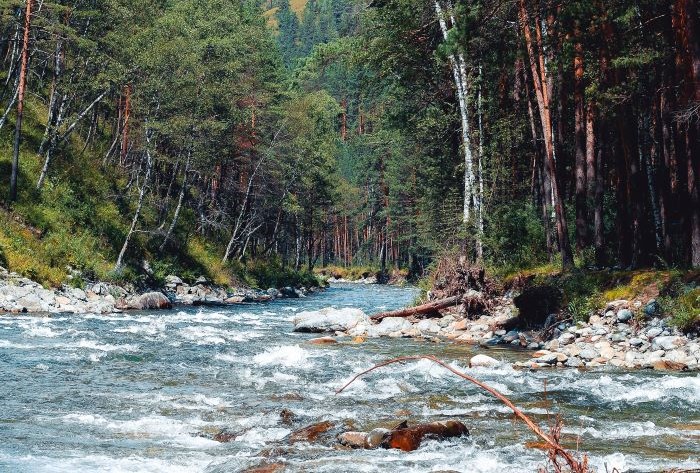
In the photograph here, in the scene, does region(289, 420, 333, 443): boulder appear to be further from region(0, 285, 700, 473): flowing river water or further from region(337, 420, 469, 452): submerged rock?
region(337, 420, 469, 452): submerged rock

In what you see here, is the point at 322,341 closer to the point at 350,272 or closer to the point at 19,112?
the point at 19,112

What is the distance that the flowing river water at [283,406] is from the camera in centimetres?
743

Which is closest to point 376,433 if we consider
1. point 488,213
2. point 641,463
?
point 641,463

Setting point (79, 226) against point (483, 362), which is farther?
point (79, 226)

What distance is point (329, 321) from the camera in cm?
2291

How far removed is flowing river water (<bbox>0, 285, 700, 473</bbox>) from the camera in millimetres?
7426

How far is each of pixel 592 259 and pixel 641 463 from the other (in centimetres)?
1627

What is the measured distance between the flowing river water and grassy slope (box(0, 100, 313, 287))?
1088cm

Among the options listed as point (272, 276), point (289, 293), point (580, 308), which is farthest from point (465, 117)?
point (272, 276)

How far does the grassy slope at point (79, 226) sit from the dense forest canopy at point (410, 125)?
144 mm

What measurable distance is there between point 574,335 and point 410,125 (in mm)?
16427

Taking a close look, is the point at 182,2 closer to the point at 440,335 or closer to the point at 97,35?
the point at 97,35

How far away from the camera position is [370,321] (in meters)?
23.0

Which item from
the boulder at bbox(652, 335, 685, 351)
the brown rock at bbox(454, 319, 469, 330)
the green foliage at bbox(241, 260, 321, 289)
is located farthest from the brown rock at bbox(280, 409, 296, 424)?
the green foliage at bbox(241, 260, 321, 289)
